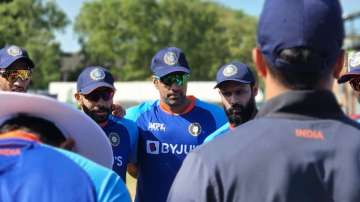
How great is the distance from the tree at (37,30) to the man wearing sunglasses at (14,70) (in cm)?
4449

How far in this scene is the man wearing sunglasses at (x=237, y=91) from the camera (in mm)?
5508

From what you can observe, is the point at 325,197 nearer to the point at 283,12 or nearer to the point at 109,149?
the point at 283,12

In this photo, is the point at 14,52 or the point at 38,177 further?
the point at 14,52

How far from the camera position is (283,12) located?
2094 mm

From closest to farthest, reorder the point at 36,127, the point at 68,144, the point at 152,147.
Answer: the point at 36,127
the point at 68,144
the point at 152,147

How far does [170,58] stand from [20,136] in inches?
160

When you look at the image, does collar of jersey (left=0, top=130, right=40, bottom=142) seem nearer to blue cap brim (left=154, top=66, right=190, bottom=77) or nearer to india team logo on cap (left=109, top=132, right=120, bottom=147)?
india team logo on cap (left=109, top=132, right=120, bottom=147)

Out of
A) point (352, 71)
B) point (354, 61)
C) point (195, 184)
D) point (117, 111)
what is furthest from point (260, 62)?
point (117, 111)

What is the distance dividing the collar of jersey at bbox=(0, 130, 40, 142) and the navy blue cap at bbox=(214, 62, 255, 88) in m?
3.59

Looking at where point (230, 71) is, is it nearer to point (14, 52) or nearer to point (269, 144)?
point (14, 52)

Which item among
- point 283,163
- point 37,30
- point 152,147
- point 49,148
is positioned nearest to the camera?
point 283,163

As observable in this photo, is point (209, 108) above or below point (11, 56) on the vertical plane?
below

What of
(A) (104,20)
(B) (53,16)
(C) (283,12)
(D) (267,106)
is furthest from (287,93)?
(A) (104,20)

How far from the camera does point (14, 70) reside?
19.0 ft
